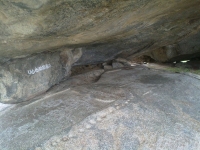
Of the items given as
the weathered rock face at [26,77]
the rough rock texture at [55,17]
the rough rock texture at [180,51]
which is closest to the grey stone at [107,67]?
the weathered rock face at [26,77]

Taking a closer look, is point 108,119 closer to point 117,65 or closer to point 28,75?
point 28,75

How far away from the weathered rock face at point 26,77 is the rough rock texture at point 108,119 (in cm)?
21

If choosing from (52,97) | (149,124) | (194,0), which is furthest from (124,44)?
(149,124)

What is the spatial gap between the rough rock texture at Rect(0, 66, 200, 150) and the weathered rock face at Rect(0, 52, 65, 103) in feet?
0.69

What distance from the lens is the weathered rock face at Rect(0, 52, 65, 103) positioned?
311 centimetres

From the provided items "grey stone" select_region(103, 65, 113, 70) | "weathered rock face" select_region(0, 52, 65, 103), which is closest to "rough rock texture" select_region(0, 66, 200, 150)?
"weathered rock face" select_region(0, 52, 65, 103)

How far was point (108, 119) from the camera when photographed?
249 cm

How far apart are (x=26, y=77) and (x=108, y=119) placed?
70.6 inches

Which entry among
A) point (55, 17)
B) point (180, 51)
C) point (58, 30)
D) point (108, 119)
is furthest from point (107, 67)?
point (55, 17)

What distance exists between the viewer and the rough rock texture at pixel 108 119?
2.17 metres

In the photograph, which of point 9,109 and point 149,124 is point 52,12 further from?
point 9,109

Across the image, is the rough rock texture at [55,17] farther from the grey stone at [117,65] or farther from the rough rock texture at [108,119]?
the grey stone at [117,65]

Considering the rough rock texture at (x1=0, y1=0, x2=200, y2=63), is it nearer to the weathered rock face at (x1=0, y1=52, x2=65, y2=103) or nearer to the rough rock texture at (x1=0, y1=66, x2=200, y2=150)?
the weathered rock face at (x1=0, y1=52, x2=65, y2=103)

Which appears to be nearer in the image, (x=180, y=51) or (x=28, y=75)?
(x=28, y=75)
